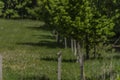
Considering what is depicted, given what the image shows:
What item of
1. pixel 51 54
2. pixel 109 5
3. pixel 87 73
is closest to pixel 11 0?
pixel 51 54

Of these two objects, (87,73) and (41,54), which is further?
(41,54)

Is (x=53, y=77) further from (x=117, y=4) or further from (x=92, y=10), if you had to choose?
(x=117, y=4)

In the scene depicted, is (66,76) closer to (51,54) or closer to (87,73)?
(87,73)

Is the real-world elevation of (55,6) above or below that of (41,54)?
A: above

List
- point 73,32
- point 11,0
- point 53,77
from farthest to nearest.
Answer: point 11,0, point 73,32, point 53,77

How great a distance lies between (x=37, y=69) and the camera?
2420cm

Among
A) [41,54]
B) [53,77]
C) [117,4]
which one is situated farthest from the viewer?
[41,54]

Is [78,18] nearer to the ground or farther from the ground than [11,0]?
farther from the ground

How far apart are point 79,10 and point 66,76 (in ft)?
14.5

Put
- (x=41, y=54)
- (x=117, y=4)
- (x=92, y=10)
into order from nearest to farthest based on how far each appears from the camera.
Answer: (x=92, y=10), (x=117, y=4), (x=41, y=54)

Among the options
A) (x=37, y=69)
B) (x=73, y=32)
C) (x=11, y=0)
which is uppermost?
(x=73, y=32)

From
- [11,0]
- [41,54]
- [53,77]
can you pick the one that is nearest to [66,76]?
[53,77]

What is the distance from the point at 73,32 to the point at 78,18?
0.76m

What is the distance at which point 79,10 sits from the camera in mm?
24031
